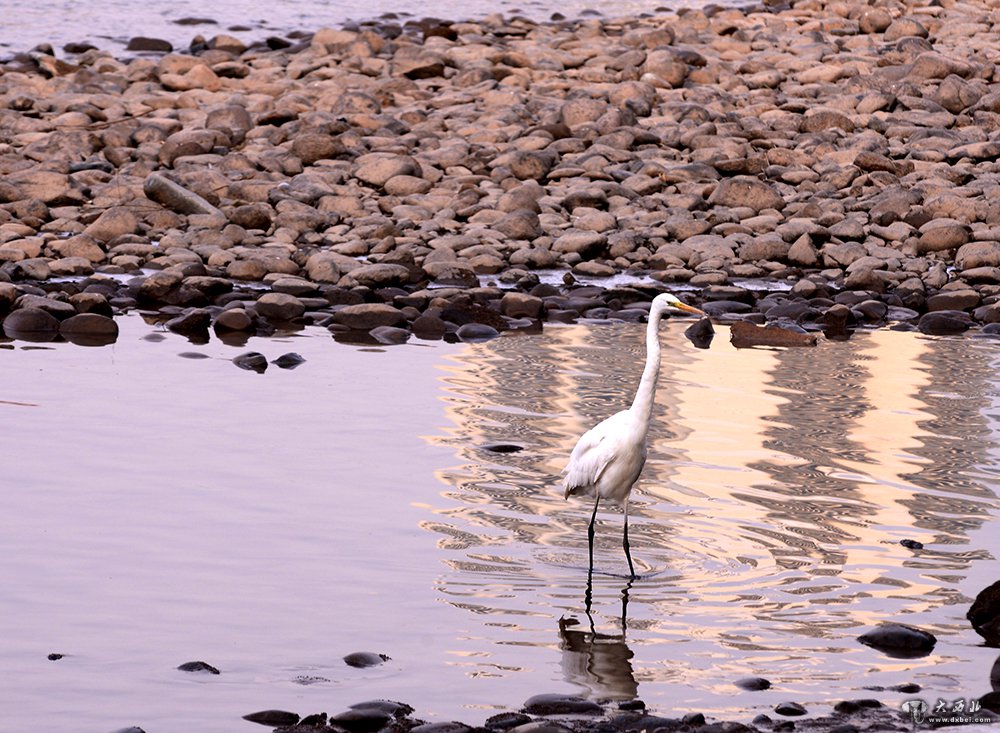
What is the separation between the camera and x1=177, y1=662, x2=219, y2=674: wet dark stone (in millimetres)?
6570

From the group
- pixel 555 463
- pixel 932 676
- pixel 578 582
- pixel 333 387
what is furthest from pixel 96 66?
pixel 932 676

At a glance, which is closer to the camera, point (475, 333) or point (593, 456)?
point (593, 456)

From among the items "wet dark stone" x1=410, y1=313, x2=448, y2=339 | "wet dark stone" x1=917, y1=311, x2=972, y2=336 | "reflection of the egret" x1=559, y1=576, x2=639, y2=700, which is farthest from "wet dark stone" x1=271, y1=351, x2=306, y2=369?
"wet dark stone" x1=917, y1=311, x2=972, y2=336

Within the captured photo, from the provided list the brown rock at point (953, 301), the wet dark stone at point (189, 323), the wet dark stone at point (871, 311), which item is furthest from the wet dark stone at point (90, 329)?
the brown rock at point (953, 301)

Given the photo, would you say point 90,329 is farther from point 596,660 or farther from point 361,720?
point 361,720

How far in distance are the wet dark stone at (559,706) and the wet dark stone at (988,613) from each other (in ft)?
6.61

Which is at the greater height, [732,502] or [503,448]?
[503,448]

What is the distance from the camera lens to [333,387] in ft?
39.0

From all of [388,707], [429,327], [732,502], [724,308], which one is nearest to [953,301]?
[724,308]

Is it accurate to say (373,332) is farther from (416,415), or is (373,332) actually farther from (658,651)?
(658,651)

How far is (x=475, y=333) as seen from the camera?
13750 millimetres

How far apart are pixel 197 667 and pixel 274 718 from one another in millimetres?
656

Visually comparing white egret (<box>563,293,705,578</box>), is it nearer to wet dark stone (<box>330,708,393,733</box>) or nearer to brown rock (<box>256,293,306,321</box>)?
wet dark stone (<box>330,708,393,733</box>)

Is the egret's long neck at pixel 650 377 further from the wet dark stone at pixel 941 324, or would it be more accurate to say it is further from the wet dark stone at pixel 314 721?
the wet dark stone at pixel 941 324
